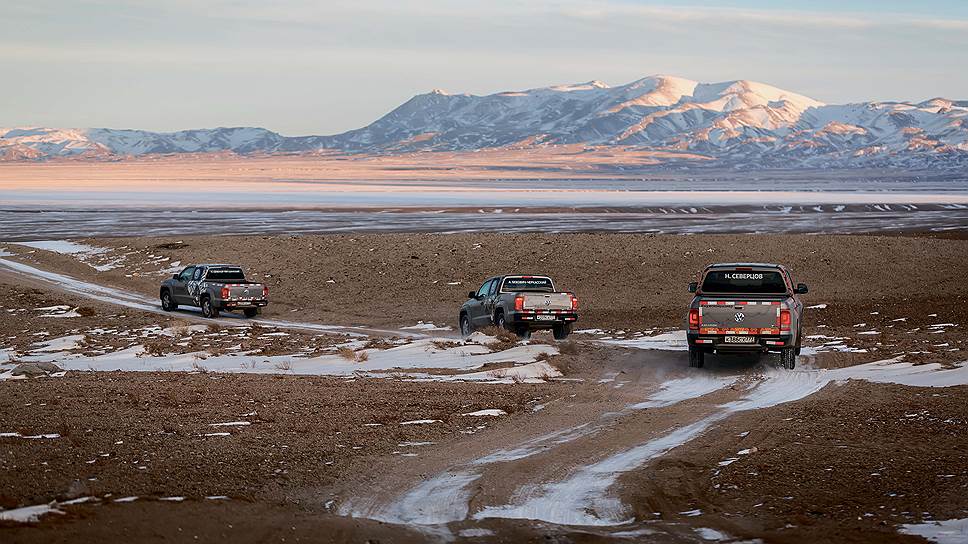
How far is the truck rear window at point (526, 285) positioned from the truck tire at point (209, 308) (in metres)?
10.7

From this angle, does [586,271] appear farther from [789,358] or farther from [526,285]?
[789,358]

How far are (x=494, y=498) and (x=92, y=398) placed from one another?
27.0 ft

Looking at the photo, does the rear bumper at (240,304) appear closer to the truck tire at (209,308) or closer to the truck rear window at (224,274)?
the truck tire at (209,308)

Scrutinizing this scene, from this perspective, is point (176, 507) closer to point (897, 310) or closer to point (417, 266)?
point (897, 310)

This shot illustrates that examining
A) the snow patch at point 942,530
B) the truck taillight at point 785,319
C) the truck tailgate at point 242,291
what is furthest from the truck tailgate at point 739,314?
the truck tailgate at point 242,291

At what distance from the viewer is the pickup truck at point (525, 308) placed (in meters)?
28.7

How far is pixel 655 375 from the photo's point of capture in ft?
72.5

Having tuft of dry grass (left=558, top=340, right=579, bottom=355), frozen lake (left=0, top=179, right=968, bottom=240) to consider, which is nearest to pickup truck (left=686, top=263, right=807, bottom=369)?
tuft of dry grass (left=558, top=340, right=579, bottom=355)

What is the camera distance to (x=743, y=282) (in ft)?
78.5

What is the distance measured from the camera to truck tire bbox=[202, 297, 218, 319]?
36469mm

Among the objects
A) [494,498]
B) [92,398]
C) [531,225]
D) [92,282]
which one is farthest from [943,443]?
[531,225]

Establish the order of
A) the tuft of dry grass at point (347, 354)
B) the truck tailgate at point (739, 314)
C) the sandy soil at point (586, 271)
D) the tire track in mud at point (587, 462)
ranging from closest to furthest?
the tire track in mud at point (587, 462)
the truck tailgate at point (739, 314)
the tuft of dry grass at point (347, 354)
the sandy soil at point (586, 271)

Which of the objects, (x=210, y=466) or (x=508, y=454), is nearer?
(x=210, y=466)

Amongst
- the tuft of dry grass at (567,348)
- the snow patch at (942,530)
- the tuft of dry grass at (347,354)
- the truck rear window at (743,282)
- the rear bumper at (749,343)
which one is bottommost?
the tuft of dry grass at (567,348)
